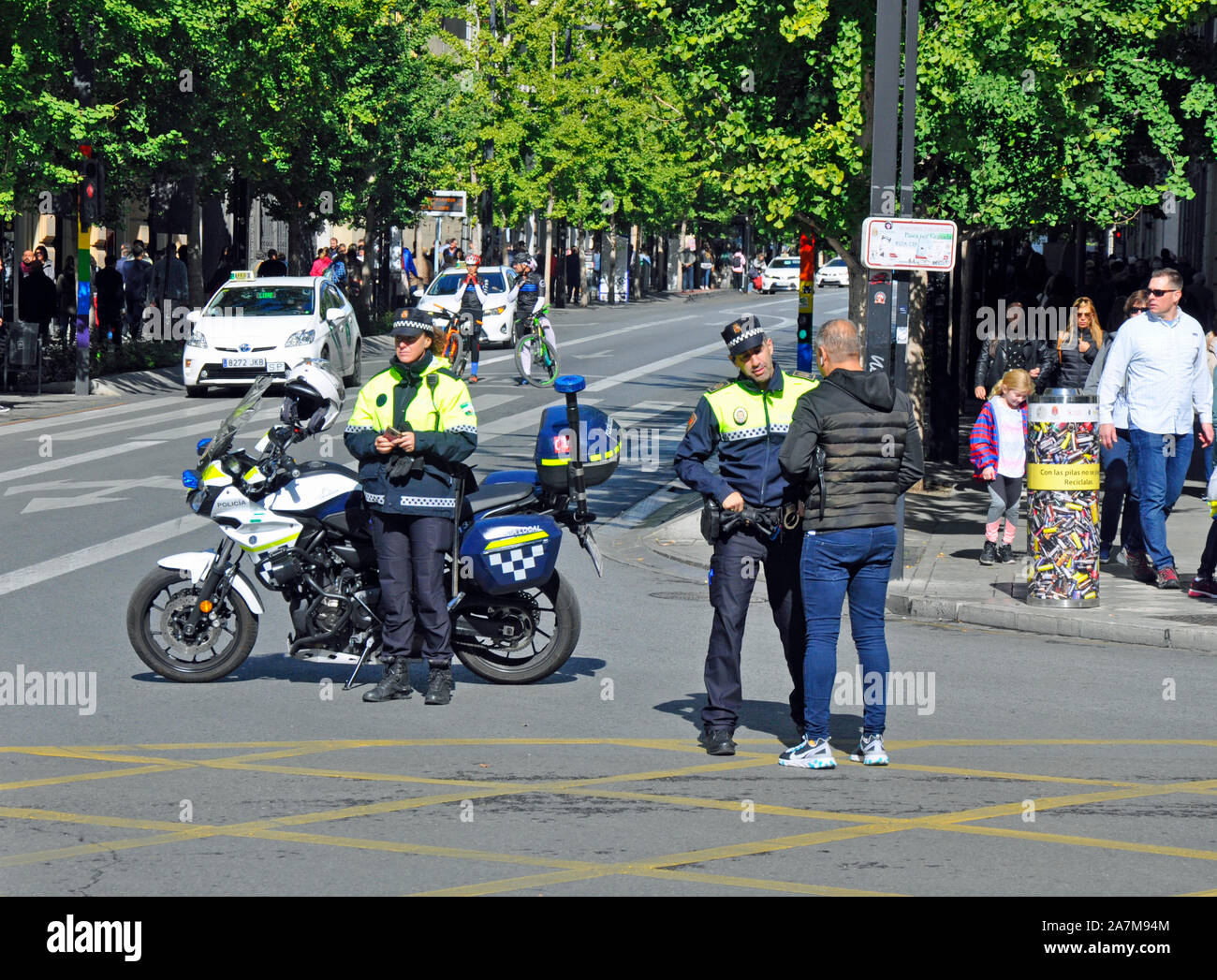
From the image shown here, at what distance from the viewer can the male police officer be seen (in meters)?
7.84

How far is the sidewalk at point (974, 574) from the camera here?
10961mm

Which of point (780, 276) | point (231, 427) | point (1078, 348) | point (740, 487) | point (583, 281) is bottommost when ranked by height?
point (740, 487)

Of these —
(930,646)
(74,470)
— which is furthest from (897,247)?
(74,470)

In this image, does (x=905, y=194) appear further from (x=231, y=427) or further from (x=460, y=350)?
(x=460, y=350)

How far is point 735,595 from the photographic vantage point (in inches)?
312

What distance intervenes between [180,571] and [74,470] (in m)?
9.28

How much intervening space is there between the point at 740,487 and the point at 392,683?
205 centimetres

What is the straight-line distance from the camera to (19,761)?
299 inches

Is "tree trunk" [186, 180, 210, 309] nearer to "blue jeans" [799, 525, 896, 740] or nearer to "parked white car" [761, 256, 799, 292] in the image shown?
"blue jeans" [799, 525, 896, 740]

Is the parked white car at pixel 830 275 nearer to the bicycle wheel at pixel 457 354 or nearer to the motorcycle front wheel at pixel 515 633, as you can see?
the bicycle wheel at pixel 457 354

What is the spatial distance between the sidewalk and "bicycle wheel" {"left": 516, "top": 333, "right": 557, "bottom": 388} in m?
10.5

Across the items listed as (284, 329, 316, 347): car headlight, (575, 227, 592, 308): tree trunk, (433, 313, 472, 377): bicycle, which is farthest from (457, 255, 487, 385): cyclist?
(575, 227, 592, 308): tree trunk


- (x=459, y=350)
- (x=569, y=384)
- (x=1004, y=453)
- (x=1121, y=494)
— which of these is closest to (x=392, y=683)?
(x=569, y=384)

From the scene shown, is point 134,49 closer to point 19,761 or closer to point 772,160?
point 772,160
